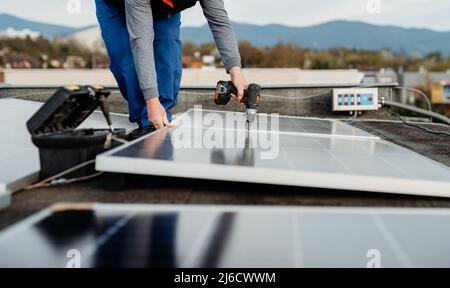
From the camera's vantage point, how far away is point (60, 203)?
6.28ft

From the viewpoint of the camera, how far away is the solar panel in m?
2.17

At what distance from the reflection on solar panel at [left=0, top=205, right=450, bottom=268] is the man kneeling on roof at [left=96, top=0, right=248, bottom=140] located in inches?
43.0

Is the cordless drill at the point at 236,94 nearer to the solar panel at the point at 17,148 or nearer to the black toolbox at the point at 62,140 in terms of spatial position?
the black toolbox at the point at 62,140

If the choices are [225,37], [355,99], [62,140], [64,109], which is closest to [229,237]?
[62,140]

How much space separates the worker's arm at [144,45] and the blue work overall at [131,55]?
38 centimetres

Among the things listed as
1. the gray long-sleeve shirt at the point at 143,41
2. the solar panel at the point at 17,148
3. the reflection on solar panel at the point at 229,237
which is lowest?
the reflection on solar panel at the point at 229,237

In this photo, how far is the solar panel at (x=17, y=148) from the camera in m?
2.17

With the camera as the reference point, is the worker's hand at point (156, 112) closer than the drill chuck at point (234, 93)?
Yes

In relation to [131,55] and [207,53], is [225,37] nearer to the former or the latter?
[131,55]

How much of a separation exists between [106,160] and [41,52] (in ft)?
215

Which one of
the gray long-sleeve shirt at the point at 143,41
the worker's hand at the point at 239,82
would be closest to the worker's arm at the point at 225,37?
the worker's hand at the point at 239,82

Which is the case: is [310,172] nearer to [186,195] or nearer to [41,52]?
[186,195]

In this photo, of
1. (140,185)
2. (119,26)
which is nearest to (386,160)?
(140,185)

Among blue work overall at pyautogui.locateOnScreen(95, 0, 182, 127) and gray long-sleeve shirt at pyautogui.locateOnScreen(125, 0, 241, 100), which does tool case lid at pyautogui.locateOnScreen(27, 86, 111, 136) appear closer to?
gray long-sleeve shirt at pyautogui.locateOnScreen(125, 0, 241, 100)
